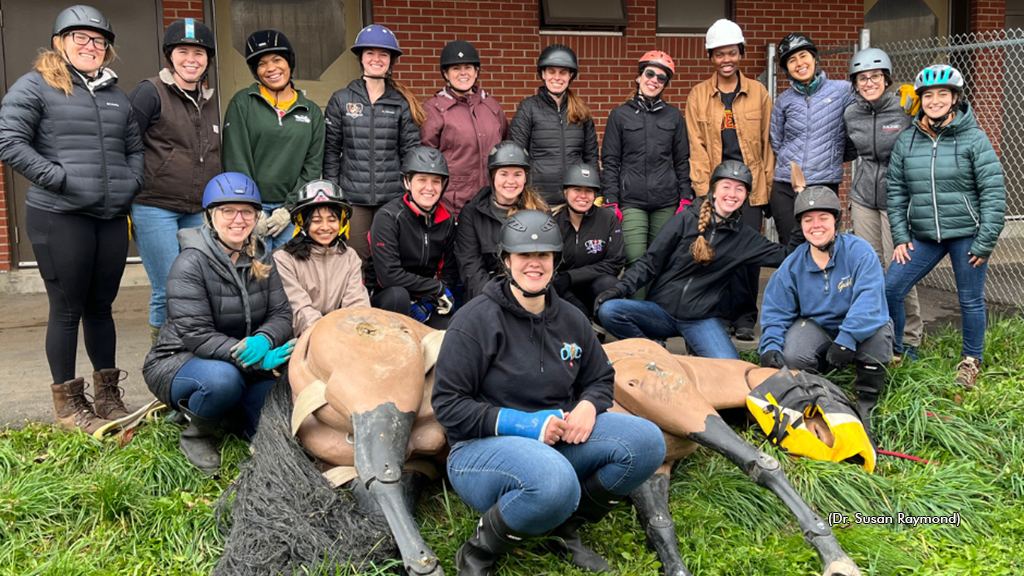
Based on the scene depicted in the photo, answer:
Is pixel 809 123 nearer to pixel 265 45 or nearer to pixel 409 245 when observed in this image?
pixel 409 245

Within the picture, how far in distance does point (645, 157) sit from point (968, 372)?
8.28ft

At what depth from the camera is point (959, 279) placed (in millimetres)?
5582

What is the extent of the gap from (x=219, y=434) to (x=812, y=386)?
126 inches

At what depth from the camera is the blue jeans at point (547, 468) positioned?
10.6 ft

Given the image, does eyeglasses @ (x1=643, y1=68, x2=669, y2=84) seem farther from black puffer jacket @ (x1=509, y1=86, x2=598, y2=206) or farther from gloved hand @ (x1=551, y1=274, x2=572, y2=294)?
gloved hand @ (x1=551, y1=274, x2=572, y2=294)

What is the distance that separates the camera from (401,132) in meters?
5.72

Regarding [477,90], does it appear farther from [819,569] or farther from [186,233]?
[819,569]

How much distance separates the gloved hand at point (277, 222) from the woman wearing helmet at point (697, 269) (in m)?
1.99

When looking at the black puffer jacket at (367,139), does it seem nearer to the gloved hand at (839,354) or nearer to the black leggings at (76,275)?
the black leggings at (76,275)

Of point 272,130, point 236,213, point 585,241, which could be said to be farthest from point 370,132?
point 585,241

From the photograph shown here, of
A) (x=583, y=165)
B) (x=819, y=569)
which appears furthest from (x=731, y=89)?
(x=819, y=569)

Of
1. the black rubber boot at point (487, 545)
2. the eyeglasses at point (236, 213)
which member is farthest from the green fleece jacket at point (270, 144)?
the black rubber boot at point (487, 545)

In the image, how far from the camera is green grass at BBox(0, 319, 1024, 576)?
373 cm

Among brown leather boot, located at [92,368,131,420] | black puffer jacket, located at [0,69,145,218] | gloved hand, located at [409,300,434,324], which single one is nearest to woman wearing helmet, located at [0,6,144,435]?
black puffer jacket, located at [0,69,145,218]
